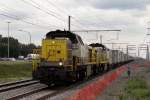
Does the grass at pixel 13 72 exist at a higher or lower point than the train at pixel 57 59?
lower

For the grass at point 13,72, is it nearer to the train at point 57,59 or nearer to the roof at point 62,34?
the roof at point 62,34

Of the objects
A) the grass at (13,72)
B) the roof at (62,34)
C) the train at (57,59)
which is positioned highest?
the roof at (62,34)

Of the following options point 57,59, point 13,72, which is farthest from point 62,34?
point 13,72

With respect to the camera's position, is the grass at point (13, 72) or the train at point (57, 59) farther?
the grass at point (13, 72)

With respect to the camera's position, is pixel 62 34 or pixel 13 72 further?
pixel 13 72

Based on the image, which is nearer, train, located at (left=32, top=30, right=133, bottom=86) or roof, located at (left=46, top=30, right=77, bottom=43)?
train, located at (left=32, top=30, right=133, bottom=86)

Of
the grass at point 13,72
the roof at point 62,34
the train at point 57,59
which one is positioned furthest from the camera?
the grass at point 13,72

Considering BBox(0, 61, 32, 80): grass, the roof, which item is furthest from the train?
BBox(0, 61, 32, 80): grass

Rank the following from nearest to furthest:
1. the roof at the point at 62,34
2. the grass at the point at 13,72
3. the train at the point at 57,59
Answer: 1. the train at the point at 57,59
2. the roof at the point at 62,34
3. the grass at the point at 13,72

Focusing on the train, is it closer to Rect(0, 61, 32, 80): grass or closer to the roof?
the roof

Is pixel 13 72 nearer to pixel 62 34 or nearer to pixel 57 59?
pixel 62 34

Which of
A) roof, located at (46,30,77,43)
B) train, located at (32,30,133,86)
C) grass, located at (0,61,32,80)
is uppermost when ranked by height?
roof, located at (46,30,77,43)

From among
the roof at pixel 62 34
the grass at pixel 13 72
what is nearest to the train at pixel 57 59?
the roof at pixel 62 34

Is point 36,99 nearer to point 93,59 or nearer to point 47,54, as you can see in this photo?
point 47,54
